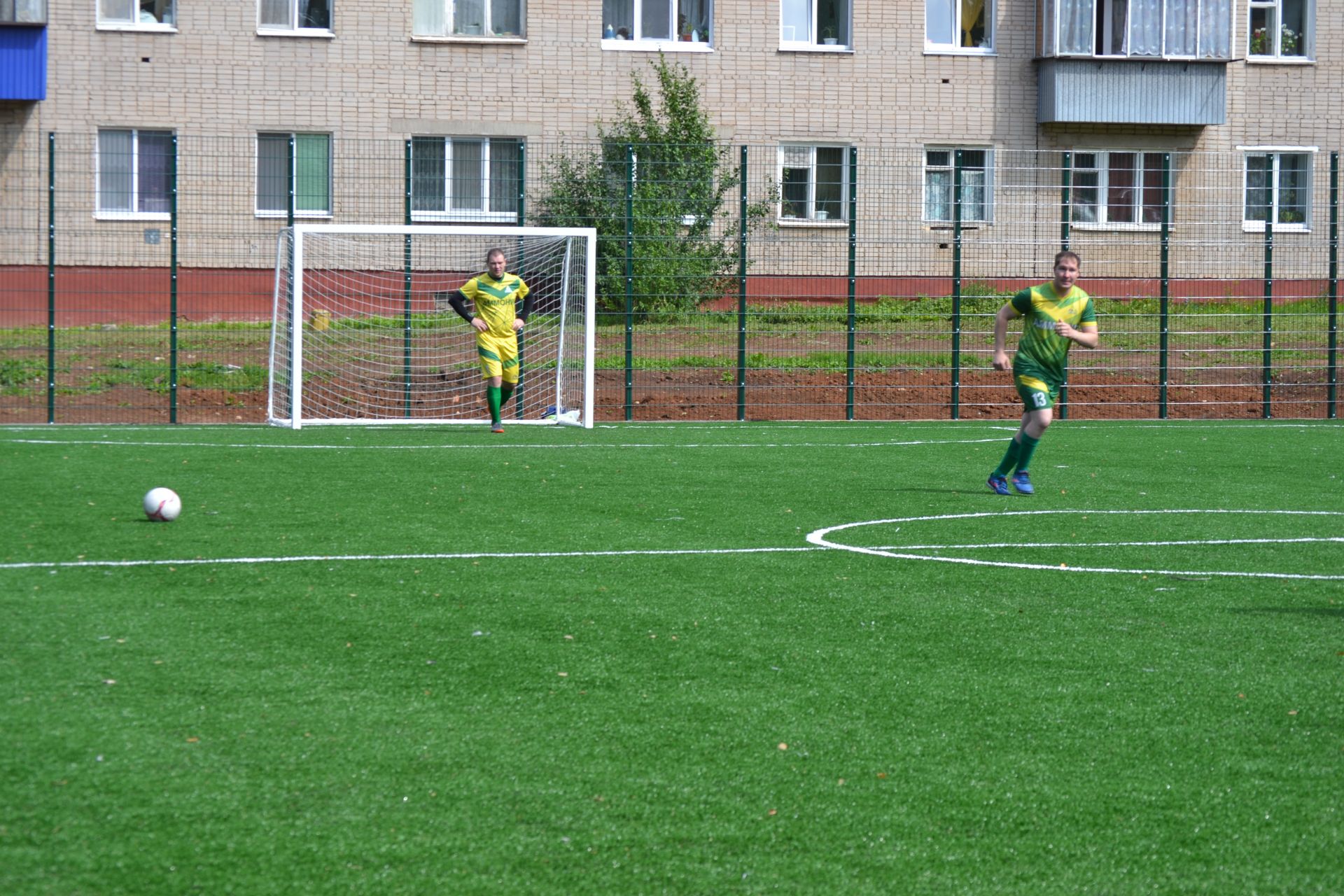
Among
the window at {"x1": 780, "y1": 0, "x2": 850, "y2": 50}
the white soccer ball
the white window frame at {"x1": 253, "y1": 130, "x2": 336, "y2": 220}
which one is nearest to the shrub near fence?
the white window frame at {"x1": 253, "y1": 130, "x2": 336, "y2": 220}

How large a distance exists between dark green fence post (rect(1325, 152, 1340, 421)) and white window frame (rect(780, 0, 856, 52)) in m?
10.5

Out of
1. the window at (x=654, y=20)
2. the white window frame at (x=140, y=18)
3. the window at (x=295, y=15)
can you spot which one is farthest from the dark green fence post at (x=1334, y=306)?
the white window frame at (x=140, y=18)

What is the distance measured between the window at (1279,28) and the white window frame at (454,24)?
44.4 ft

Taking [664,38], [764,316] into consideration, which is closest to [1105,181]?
[664,38]

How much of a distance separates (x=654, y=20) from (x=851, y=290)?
35.0 feet

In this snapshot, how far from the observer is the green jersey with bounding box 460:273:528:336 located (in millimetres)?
16562

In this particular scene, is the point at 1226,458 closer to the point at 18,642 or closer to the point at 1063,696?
the point at 1063,696

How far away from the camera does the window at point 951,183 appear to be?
2633 centimetres

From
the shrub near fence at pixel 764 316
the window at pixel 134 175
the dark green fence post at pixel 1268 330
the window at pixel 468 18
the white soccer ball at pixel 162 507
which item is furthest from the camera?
the window at pixel 468 18

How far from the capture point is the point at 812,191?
27688 mm

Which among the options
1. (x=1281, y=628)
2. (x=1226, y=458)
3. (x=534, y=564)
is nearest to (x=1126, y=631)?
(x=1281, y=628)

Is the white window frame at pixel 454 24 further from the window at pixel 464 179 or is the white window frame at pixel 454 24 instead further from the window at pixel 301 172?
the window at pixel 301 172

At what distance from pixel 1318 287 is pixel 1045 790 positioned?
18.6m

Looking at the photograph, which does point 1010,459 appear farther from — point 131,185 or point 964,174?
point 131,185
